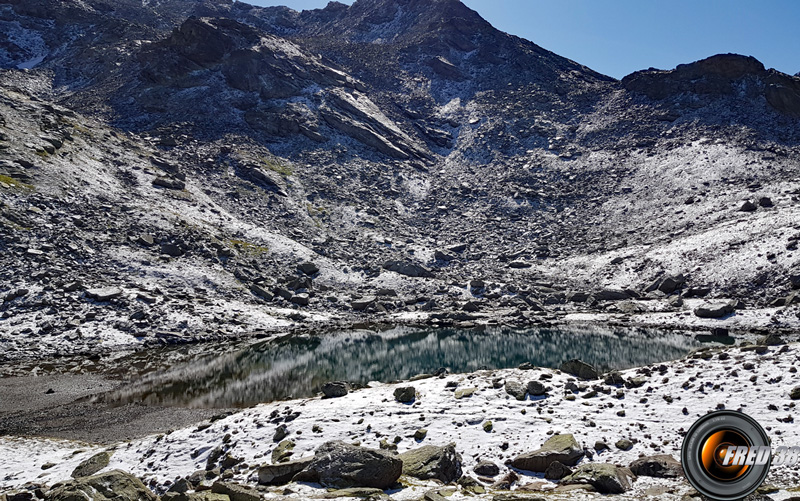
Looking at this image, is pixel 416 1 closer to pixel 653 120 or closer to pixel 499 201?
pixel 653 120

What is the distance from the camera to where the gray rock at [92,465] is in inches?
644

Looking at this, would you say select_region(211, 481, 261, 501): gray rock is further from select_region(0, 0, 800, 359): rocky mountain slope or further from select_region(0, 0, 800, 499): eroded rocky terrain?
select_region(0, 0, 800, 359): rocky mountain slope

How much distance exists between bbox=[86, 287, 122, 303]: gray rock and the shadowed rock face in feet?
345

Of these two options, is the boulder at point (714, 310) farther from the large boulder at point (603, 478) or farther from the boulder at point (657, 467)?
the large boulder at point (603, 478)

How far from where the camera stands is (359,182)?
86.6 meters

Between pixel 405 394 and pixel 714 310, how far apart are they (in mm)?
35959

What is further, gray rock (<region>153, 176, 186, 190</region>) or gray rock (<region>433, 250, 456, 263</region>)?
gray rock (<region>433, 250, 456, 263</region>)

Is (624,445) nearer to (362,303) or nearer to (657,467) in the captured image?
(657,467)

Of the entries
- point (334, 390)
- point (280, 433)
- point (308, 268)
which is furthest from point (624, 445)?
point (308, 268)

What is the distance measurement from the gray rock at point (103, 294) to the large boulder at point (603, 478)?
137 ft

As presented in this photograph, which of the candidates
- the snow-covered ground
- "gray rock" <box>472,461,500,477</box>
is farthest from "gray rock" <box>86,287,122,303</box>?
"gray rock" <box>472,461,500,477</box>

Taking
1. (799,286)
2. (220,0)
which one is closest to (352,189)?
(799,286)

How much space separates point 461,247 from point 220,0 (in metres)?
166

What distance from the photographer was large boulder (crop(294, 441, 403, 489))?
40.8ft
